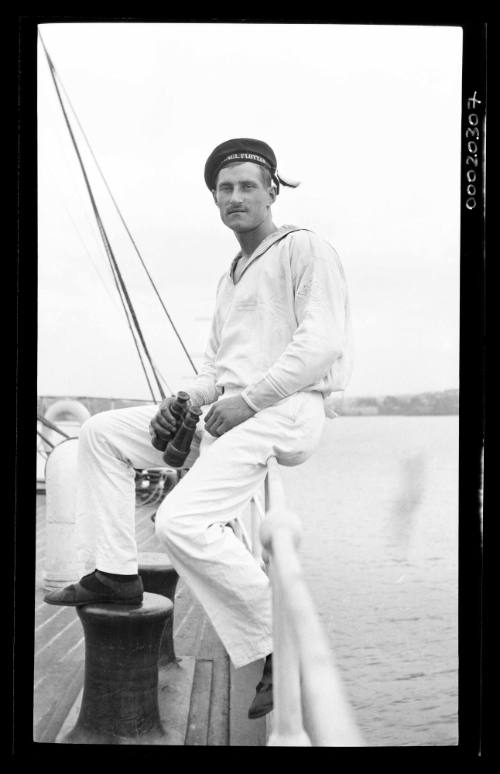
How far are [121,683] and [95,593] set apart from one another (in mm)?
251

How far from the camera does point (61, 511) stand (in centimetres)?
301

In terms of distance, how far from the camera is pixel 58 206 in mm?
2984

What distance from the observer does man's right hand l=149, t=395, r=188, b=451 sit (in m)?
2.86

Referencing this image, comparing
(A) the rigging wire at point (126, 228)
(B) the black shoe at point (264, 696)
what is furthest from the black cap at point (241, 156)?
(B) the black shoe at point (264, 696)

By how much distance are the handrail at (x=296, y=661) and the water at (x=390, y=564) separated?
1.44ft

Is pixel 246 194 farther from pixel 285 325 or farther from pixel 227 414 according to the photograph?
pixel 227 414

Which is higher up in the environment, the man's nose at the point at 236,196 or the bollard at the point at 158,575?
the man's nose at the point at 236,196

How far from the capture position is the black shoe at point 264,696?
273cm

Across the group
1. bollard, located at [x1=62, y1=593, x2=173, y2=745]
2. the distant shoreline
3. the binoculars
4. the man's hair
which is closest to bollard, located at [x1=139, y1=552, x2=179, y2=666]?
bollard, located at [x1=62, y1=593, x2=173, y2=745]

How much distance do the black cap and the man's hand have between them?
2.00ft

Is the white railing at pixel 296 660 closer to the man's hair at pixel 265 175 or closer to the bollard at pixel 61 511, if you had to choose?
the bollard at pixel 61 511

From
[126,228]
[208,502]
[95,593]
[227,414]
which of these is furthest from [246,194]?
[95,593]

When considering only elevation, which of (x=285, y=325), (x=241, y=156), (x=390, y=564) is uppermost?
(x=241, y=156)

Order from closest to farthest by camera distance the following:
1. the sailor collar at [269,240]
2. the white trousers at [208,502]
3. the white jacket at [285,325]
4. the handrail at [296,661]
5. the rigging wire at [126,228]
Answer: the handrail at [296,661]
the white trousers at [208,502]
the white jacket at [285,325]
the sailor collar at [269,240]
the rigging wire at [126,228]
